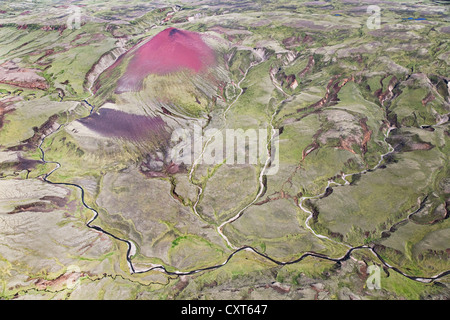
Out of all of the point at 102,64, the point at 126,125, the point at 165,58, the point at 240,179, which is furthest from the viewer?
the point at 102,64

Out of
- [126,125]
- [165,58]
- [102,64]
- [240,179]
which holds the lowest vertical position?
[240,179]

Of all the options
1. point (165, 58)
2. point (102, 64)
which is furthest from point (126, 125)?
point (102, 64)

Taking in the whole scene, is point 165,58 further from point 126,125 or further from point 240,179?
point 240,179

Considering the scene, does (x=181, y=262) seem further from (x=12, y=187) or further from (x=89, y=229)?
(x=12, y=187)

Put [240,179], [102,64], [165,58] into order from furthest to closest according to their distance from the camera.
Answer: [102,64] → [165,58] → [240,179]

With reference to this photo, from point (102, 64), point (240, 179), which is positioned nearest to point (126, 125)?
point (240, 179)

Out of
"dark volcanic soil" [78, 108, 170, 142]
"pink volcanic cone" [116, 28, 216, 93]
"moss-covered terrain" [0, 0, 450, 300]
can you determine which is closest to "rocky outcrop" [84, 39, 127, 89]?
"moss-covered terrain" [0, 0, 450, 300]

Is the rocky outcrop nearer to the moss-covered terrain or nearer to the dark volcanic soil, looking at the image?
the moss-covered terrain

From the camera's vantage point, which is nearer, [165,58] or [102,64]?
[165,58]

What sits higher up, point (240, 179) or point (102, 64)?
point (102, 64)

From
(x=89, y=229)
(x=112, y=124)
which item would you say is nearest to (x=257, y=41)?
(x=112, y=124)
